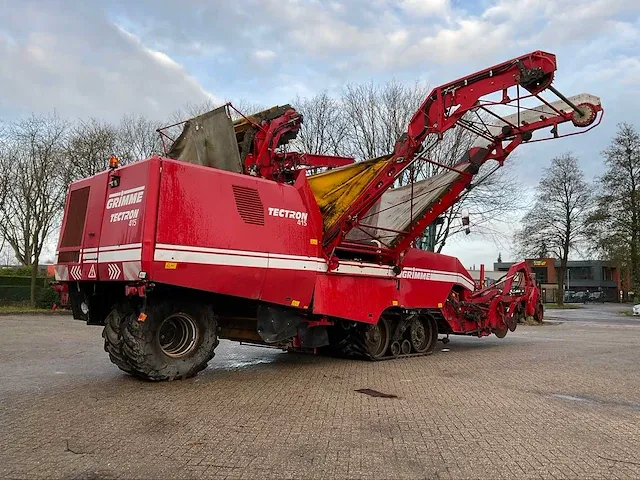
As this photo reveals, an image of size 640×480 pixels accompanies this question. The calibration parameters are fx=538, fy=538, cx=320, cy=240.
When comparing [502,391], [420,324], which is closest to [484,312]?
[420,324]

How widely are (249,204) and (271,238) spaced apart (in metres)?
0.61

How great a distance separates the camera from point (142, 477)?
4031mm

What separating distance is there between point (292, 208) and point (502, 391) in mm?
4114

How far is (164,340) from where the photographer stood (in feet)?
25.5

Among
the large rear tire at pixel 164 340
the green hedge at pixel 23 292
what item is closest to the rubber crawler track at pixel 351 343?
the large rear tire at pixel 164 340

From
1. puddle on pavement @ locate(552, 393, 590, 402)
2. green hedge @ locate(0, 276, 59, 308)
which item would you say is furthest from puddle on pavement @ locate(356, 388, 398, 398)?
green hedge @ locate(0, 276, 59, 308)

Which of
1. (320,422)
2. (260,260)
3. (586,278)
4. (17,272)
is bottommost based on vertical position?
(320,422)

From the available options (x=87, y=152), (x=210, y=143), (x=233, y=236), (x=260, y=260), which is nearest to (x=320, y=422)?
(x=260, y=260)

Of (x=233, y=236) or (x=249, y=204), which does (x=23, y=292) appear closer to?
(x=249, y=204)

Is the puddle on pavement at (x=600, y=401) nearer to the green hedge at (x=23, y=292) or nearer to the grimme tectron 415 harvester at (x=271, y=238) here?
the grimme tectron 415 harvester at (x=271, y=238)

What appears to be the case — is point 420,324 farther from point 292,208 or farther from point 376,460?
point 376,460

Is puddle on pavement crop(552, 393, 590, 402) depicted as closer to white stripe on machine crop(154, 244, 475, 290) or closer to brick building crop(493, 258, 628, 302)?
white stripe on machine crop(154, 244, 475, 290)

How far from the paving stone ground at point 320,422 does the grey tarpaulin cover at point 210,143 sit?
3418 millimetres

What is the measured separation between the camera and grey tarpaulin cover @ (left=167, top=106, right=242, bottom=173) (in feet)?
28.5
